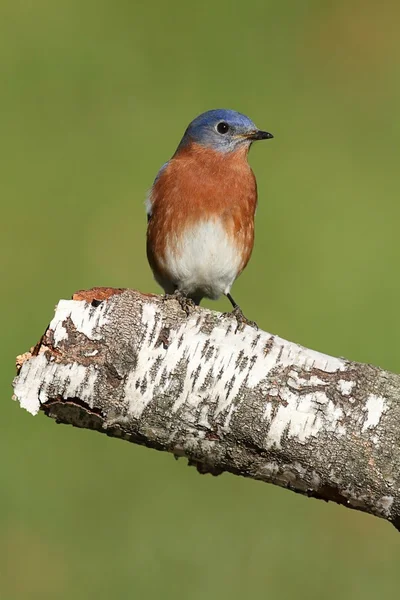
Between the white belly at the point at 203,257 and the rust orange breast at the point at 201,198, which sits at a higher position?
the rust orange breast at the point at 201,198

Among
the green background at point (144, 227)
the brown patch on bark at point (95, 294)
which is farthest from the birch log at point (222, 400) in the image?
the green background at point (144, 227)

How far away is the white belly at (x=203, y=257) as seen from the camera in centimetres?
573

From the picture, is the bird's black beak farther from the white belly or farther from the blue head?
the white belly

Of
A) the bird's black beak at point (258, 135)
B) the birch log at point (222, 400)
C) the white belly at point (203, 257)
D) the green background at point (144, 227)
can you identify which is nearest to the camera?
the birch log at point (222, 400)

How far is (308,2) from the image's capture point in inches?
456

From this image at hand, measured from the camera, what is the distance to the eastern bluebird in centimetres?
574

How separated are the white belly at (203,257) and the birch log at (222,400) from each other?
1465 millimetres

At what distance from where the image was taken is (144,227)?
9453 millimetres

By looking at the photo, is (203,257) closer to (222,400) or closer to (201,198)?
(201,198)

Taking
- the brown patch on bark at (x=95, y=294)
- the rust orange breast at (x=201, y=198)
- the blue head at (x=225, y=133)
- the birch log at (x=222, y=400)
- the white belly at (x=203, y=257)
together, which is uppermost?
the blue head at (x=225, y=133)

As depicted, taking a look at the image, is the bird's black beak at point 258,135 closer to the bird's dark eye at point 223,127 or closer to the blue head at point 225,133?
the blue head at point 225,133

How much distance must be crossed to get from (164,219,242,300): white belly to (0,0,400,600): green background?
173 centimetres

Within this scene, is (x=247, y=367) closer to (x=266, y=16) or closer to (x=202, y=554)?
(x=202, y=554)

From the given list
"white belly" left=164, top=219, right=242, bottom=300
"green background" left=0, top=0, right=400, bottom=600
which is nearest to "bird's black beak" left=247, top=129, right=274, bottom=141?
"white belly" left=164, top=219, right=242, bottom=300
